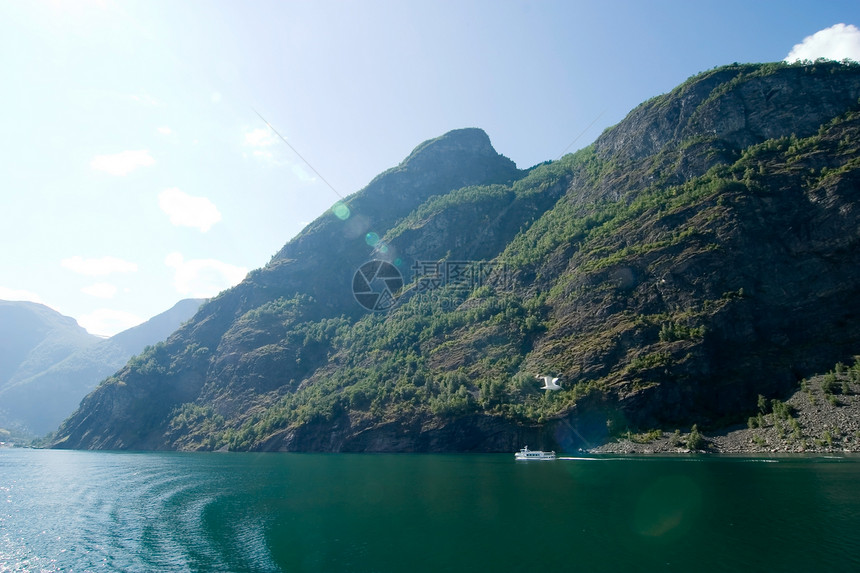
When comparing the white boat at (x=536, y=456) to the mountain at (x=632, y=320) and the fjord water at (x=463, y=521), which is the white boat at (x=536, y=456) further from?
the fjord water at (x=463, y=521)

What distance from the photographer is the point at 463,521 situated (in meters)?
42.9

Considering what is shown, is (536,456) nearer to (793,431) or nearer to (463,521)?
(793,431)

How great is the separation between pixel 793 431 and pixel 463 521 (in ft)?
247

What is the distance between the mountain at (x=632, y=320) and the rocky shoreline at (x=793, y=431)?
14.9 feet

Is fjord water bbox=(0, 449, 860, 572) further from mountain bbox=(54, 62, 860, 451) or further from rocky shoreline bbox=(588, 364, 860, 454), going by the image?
mountain bbox=(54, 62, 860, 451)

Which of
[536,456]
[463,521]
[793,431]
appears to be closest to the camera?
[463,521]

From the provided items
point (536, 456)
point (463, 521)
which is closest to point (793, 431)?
point (536, 456)

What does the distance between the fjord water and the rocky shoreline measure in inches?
549

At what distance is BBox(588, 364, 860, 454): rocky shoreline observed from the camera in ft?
265

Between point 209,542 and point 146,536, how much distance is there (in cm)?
712

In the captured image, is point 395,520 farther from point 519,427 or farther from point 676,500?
point 519,427

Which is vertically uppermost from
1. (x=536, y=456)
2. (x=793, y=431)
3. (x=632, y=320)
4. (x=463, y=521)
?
A: (x=632, y=320)

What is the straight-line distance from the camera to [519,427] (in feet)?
380

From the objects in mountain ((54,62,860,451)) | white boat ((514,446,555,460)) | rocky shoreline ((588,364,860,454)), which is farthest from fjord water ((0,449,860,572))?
mountain ((54,62,860,451))
